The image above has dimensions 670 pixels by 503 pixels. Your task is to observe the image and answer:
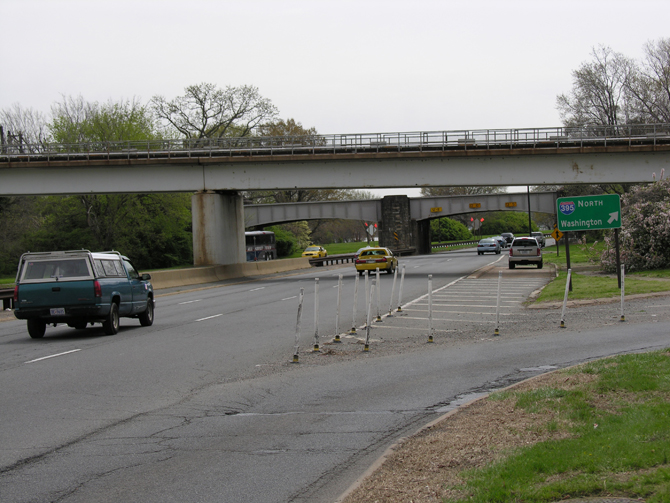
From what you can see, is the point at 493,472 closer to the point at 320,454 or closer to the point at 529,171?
the point at 320,454

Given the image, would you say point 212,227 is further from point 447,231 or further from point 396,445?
point 447,231

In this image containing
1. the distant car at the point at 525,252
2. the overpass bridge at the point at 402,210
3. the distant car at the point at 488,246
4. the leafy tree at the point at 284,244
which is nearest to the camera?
the distant car at the point at 525,252

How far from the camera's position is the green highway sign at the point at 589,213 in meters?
22.8

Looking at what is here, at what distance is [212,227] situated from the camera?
143 feet

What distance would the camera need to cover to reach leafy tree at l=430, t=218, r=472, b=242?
130325 mm

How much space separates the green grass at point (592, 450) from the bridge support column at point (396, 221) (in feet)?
244

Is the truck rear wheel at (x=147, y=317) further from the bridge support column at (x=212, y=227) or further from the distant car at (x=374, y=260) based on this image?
the bridge support column at (x=212, y=227)

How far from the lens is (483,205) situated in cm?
8831

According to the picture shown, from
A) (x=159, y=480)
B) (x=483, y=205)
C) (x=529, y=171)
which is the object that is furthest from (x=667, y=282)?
(x=483, y=205)

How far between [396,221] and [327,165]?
40987mm

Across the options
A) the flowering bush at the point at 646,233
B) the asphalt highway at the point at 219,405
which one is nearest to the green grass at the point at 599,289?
the flowering bush at the point at 646,233

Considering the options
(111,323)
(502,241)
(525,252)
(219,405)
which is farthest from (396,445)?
(502,241)

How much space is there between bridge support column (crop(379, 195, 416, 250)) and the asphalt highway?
6639cm

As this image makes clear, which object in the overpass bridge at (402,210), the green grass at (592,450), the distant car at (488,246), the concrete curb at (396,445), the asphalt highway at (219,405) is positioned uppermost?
the overpass bridge at (402,210)
